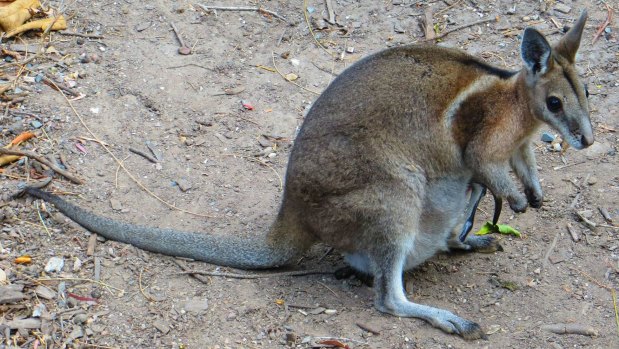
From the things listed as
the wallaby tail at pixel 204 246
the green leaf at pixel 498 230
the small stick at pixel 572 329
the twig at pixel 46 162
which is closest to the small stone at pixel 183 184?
the twig at pixel 46 162

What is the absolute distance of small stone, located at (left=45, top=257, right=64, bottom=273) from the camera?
5348 mm

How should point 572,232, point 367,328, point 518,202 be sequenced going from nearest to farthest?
1. point 367,328
2. point 518,202
3. point 572,232

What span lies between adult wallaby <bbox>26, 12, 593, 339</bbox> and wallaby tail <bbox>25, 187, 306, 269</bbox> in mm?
159

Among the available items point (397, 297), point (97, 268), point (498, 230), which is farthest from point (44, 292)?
point (498, 230)

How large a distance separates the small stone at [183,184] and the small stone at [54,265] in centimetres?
129

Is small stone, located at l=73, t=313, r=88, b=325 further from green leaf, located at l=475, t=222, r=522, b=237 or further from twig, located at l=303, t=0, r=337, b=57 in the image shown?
twig, located at l=303, t=0, r=337, b=57

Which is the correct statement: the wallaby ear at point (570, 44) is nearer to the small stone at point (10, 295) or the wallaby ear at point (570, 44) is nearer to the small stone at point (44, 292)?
the small stone at point (44, 292)

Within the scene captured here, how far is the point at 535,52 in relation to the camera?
5152 mm

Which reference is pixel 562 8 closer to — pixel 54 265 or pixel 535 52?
pixel 535 52

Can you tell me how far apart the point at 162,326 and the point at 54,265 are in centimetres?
92

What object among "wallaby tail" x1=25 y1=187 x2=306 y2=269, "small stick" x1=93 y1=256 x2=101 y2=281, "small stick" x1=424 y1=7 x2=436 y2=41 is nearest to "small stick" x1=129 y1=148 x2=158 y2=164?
Answer: "wallaby tail" x1=25 y1=187 x2=306 y2=269

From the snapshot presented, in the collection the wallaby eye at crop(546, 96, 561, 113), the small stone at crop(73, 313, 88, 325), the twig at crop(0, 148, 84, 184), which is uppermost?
the wallaby eye at crop(546, 96, 561, 113)

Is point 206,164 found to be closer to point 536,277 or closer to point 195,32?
point 195,32

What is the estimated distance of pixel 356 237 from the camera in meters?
5.32
